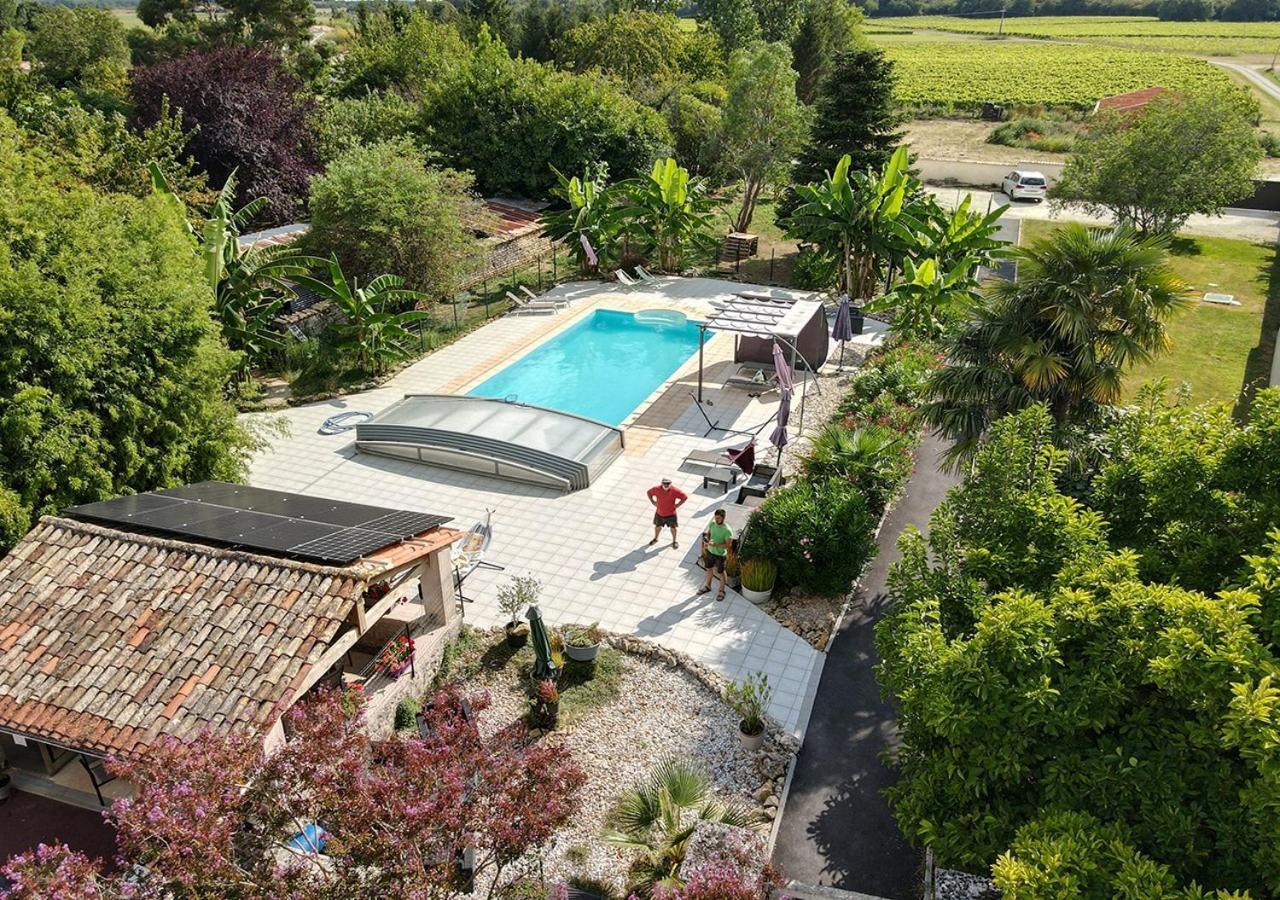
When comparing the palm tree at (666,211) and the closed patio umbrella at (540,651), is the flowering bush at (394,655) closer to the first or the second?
the closed patio umbrella at (540,651)

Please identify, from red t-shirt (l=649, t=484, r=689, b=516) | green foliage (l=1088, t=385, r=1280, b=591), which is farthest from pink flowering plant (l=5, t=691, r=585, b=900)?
red t-shirt (l=649, t=484, r=689, b=516)

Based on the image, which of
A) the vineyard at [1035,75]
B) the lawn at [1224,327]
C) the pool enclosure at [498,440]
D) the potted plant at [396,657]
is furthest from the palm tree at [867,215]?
the vineyard at [1035,75]

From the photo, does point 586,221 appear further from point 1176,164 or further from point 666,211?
point 1176,164

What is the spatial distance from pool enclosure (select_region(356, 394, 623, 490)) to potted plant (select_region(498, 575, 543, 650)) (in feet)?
14.1

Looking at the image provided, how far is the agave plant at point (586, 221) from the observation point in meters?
33.2

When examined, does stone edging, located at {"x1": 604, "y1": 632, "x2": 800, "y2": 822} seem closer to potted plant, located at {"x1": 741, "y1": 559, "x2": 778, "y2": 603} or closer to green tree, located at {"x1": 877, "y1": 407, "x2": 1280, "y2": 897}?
potted plant, located at {"x1": 741, "y1": 559, "x2": 778, "y2": 603}

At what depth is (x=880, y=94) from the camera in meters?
34.8

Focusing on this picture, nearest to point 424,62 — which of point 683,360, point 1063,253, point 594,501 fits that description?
point 683,360

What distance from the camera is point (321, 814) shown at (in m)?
7.60

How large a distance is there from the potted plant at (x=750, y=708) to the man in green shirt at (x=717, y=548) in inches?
110

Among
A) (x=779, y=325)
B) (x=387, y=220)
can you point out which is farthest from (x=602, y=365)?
(x=387, y=220)

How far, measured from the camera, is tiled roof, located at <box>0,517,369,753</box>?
10.0m

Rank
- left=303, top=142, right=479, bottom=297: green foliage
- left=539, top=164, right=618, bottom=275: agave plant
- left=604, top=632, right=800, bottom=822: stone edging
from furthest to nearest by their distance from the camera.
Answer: left=539, top=164, right=618, bottom=275: agave plant
left=303, top=142, right=479, bottom=297: green foliage
left=604, top=632, right=800, bottom=822: stone edging

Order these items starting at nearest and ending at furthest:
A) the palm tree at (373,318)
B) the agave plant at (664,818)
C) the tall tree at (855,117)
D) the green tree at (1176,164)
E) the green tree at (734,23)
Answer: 1. the agave plant at (664,818)
2. the palm tree at (373,318)
3. the green tree at (1176,164)
4. the tall tree at (855,117)
5. the green tree at (734,23)
